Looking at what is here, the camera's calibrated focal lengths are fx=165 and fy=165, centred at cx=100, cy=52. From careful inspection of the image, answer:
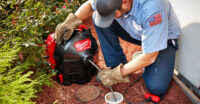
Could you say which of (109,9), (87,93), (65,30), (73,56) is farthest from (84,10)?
(87,93)

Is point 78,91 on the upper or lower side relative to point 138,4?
lower

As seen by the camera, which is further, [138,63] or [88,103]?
[88,103]

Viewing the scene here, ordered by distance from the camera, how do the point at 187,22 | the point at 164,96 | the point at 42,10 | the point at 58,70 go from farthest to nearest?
the point at 42,10, the point at 58,70, the point at 164,96, the point at 187,22

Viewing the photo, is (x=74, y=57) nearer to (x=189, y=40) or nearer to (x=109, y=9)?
(x=109, y=9)

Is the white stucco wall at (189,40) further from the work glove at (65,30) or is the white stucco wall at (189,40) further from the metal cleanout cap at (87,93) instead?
the work glove at (65,30)

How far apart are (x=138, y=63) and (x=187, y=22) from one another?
2.68 ft

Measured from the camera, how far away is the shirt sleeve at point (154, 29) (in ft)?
5.04

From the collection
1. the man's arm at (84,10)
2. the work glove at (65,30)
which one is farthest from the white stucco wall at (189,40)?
the work glove at (65,30)

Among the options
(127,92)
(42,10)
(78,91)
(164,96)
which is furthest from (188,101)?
(42,10)

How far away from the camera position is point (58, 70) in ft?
7.41

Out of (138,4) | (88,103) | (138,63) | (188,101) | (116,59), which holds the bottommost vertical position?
(188,101)

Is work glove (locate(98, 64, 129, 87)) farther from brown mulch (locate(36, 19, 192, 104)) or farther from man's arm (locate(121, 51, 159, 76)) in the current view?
brown mulch (locate(36, 19, 192, 104))

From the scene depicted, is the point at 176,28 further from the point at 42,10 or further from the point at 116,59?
the point at 42,10

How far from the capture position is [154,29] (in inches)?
61.0
